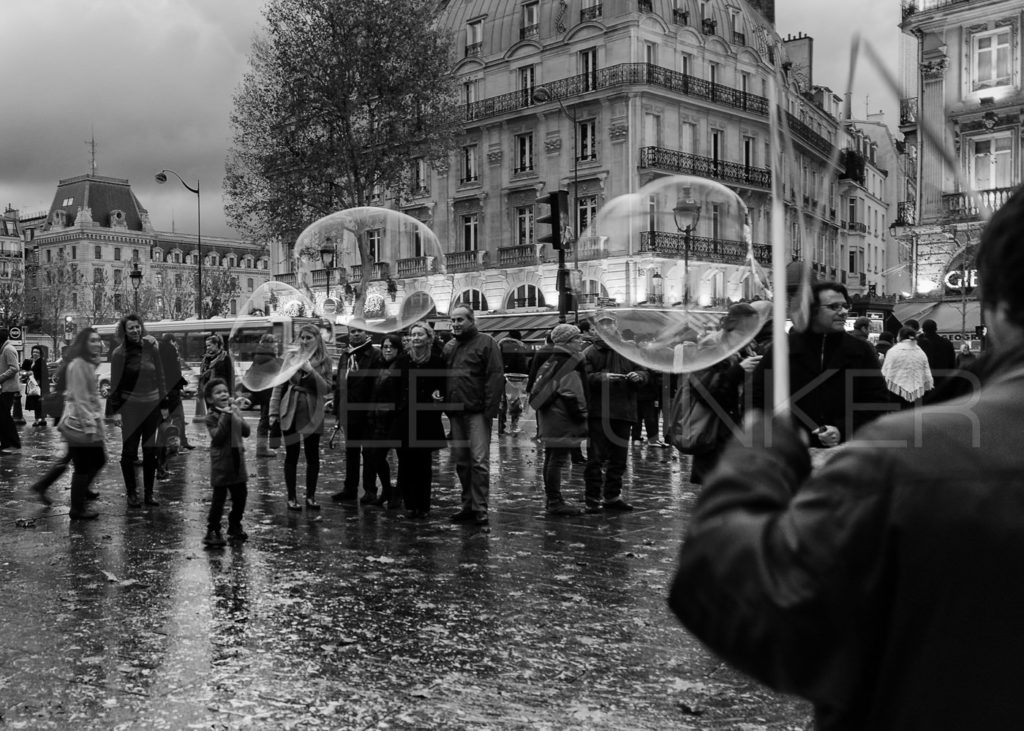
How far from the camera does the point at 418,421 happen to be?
956 cm

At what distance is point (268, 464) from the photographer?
13.9 m

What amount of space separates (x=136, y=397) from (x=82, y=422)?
3.46 feet

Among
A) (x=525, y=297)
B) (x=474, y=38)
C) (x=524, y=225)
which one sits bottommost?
(x=525, y=297)

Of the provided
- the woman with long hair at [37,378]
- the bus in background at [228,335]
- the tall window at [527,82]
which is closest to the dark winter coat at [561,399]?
the bus in background at [228,335]

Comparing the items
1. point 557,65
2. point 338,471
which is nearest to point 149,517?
point 338,471

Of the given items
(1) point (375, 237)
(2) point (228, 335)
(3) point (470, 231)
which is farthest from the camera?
(3) point (470, 231)

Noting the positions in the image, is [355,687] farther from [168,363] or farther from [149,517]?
[168,363]

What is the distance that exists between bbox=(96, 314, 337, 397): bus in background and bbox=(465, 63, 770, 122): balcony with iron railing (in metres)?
17.3

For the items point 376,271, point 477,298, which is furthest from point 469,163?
point 376,271

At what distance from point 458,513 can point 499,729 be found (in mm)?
5284

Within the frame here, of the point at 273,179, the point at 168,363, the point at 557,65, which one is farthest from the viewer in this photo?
the point at 557,65

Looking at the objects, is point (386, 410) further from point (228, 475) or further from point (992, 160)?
point (992, 160)

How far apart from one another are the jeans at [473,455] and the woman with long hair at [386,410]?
59 cm

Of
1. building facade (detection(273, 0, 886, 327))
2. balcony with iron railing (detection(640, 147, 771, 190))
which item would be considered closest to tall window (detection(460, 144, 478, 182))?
building facade (detection(273, 0, 886, 327))
